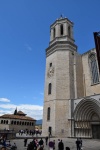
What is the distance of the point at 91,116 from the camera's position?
23453 mm

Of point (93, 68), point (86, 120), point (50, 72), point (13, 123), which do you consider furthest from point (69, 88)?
point (13, 123)

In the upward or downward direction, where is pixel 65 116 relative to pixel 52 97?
downward

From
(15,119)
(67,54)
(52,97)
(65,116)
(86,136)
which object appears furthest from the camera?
(15,119)

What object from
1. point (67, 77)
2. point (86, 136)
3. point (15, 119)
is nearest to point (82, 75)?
point (67, 77)

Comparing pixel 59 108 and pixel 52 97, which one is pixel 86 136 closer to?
pixel 59 108

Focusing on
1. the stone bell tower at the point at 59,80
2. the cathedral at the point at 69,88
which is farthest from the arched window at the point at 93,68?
the stone bell tower at the point at 59,80

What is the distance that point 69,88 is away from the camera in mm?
25609

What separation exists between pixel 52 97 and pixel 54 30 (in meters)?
13.9

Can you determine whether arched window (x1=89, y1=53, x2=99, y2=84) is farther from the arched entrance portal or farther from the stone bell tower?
the arched entrance portal

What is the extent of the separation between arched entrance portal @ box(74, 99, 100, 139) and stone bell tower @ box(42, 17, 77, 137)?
1.46 m

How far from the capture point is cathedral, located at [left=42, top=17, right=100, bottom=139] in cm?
2311

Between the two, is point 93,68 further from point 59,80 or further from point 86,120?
point 86,120

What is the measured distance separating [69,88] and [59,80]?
6.85ft

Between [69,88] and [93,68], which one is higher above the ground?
[93,68]
